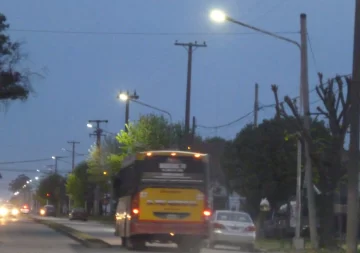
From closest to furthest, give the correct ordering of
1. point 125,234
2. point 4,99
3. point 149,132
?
1. point 125,234
2. point 4,99
3. point 149,132

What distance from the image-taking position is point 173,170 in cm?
2889

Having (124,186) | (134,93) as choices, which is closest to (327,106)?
(124,186)

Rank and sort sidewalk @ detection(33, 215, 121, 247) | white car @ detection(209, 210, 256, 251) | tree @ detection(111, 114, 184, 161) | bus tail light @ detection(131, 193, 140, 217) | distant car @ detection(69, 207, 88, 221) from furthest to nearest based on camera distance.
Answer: distant car @ detection(69, 207, 88, 221) < tree @ detection(111, 114, 184, 161) < sidewalk @ detection(33, 215, 121, 247) < white car @ detection(209, 210, 256, 251) < bus tail light @ detection(131, 193, 140, 217)

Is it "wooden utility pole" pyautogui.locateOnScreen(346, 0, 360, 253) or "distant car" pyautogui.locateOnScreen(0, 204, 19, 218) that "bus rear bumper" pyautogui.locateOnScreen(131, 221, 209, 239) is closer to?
"wooden utility pole" pyautogui.locateOnScreen(346, 0, 360, 253)

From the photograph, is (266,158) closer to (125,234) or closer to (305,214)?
(305,214)

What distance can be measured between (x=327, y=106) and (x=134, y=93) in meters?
42.3

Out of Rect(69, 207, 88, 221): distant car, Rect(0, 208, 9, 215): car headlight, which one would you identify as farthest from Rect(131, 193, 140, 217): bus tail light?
Rect(0, 208, 9, 215): car headlight

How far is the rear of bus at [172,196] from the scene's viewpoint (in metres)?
28.8

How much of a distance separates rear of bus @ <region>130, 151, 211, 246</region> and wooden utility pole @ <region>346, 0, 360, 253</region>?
5.59 m

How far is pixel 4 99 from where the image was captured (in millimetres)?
40312

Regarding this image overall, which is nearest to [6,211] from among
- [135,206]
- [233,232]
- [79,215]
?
[79,215]

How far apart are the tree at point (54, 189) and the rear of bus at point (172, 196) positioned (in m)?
113

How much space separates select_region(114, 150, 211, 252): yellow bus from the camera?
28828mm

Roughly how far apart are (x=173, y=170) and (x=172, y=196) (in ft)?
2.83
